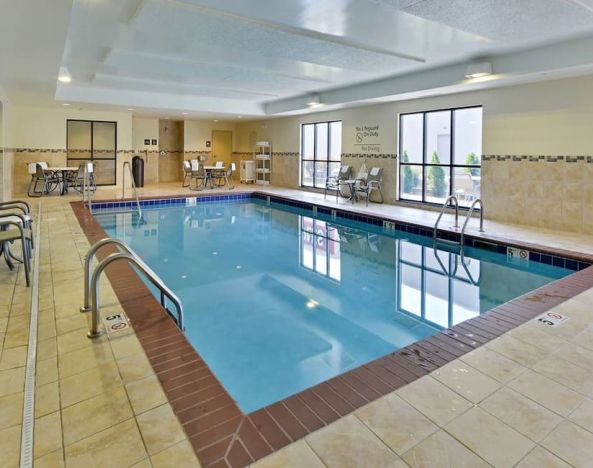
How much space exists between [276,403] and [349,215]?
664cm

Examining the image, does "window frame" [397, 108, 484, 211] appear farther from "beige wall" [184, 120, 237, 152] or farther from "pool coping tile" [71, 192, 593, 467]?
"beige wall" [184, 120, 237, 152]

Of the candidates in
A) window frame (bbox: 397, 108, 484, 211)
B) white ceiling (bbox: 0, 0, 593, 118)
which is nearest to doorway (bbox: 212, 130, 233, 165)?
white ceiling (bbox: 0, 0, 593, 118)

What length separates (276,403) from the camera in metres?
2.08

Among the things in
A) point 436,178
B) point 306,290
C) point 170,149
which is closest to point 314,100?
point 436,178

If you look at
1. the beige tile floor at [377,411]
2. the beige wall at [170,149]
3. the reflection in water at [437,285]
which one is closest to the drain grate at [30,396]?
the beige tile floor at [377,411]

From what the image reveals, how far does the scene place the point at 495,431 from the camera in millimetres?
1842

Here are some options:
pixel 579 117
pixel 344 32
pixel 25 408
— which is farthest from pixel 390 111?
pixel 25 408

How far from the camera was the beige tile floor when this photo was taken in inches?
66.2

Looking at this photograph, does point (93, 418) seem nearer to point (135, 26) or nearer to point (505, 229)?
point (135, 26)

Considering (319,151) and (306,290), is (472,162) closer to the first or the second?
(319,151)

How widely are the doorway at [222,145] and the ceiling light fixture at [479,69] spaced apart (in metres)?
10.6

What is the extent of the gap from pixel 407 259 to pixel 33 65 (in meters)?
5.98

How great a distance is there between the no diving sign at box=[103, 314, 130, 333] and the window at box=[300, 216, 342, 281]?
2.61 m

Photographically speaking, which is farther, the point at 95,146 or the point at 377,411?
the point at 95,146
